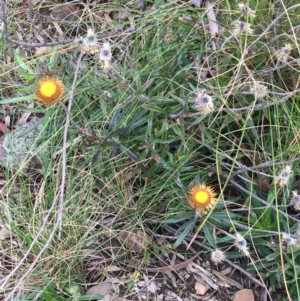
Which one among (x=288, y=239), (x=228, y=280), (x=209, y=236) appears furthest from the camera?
(x=228, y=280)

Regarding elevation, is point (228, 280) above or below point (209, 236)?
below

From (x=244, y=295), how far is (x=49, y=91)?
3.00 ft

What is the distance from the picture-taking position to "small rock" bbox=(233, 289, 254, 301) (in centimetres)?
170

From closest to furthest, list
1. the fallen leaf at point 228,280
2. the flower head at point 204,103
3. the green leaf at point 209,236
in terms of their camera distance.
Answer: the flower head at point 204,103, the green leaf at point 209,236, the fallen leaf at point 228,280

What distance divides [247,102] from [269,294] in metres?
0.62

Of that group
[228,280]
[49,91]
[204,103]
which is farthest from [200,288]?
[49,91]

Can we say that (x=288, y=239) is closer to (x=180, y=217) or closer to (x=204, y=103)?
(x=180, y=217)

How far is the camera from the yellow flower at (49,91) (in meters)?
1.39

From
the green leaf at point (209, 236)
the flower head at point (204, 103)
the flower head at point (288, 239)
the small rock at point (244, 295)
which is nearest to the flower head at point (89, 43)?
the flower head at point (204, 103)

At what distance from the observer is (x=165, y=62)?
180 cm

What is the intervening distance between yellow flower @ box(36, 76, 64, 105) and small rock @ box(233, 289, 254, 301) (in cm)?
87

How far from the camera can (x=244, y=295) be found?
1.71 meters

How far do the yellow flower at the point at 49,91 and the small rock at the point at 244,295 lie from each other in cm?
87

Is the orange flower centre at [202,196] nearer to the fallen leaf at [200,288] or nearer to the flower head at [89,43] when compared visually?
the fallen leaf at [200,288]
